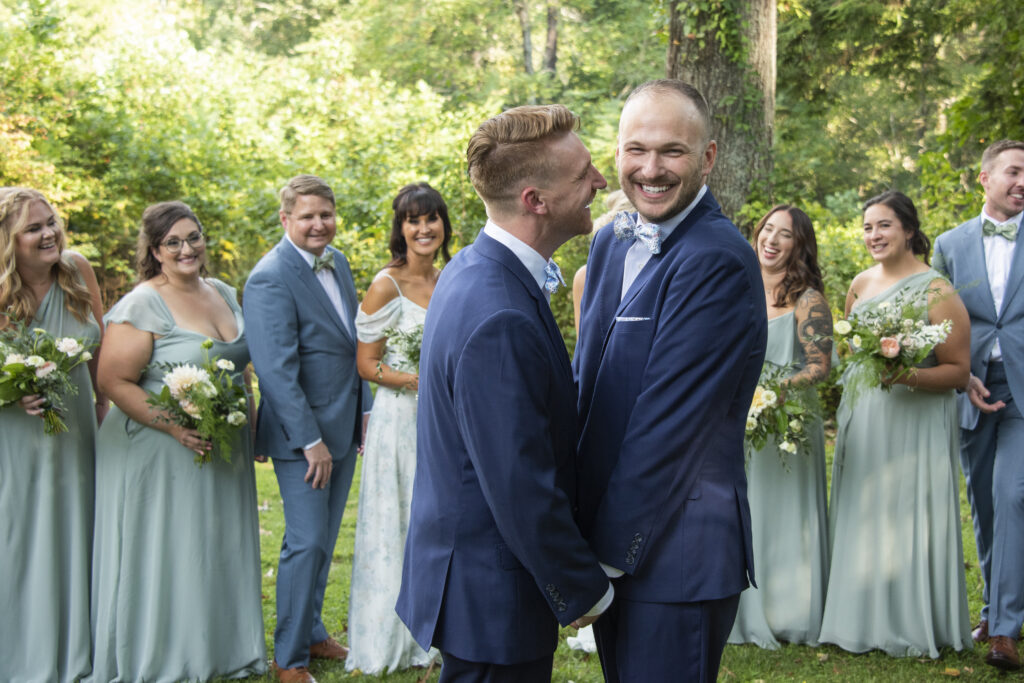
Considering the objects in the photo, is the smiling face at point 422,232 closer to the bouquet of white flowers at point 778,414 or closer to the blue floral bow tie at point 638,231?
the bouquet of white flowers at point 778,414

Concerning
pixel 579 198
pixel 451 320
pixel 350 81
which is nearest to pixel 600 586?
pixel 451 320

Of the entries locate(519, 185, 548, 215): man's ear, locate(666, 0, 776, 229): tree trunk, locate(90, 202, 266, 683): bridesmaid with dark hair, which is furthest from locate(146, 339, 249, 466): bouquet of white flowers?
locate(666, 0, 776, 229): tree trunk

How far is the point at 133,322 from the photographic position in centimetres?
522

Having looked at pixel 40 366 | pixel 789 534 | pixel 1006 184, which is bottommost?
pixel 789 534

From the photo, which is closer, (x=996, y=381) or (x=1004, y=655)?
(x=1004, y=655)

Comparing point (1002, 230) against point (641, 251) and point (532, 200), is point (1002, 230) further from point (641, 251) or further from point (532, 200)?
point (532, 200)

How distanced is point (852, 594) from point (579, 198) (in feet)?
12.9

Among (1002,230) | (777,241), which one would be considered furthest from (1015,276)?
(777,241)

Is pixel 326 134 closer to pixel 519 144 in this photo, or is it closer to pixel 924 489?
pixel 924 489

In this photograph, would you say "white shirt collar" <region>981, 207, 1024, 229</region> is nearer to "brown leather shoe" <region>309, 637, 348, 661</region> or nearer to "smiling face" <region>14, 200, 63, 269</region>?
"brown leather shoe" <region>309, 637, 348, 661</region>

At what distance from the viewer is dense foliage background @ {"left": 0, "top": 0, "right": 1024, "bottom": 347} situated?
10.4m

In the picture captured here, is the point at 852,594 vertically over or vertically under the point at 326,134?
under

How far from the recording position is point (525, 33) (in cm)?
2591

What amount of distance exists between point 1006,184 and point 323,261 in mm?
4229
